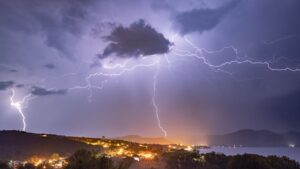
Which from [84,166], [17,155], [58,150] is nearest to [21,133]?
[58,150]

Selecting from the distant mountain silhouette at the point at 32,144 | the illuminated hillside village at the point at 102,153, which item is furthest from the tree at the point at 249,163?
the distant mountain silhouette at the point at 32,144

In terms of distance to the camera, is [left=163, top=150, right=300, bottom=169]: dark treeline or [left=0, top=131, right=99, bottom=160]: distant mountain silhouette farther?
[left=0, top=131, right=99, bottom=160]: distant mountain silhouette

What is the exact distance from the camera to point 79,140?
80.6 m

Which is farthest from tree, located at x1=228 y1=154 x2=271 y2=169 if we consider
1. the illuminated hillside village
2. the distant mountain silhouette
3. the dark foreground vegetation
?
the distant mountain silhouette

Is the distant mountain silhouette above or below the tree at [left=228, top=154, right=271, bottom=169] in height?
above

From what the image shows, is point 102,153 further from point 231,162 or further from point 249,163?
point 249,163

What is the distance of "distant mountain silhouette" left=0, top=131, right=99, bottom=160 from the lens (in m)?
68.6

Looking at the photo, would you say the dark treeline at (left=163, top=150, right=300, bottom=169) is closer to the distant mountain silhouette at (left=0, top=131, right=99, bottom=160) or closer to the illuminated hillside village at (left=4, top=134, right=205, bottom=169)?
the illuminated hillside village at (left=4, top=134, right=205, bottom=169)

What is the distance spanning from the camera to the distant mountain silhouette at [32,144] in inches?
2700

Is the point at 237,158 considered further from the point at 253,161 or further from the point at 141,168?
the point at 141,168

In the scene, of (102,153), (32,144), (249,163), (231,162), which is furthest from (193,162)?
(32,144)

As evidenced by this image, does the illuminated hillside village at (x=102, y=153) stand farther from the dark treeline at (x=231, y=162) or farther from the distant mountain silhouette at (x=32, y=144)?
the dark treeline at (x=231, y=162)

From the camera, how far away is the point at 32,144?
76.6m

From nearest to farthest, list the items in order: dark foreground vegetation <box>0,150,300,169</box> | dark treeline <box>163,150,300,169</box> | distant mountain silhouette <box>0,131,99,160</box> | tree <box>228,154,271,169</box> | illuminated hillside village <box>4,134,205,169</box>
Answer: dark foreground vegetation <box>0,150,300,169</box> → tree <box>228,154,271,169</box> → dark treeline <box>163,150,300,169</box> → illuminated hillside village <box>4,134,205,169</box> → distant mountain silhouette <box>0,131,99,160</box>
